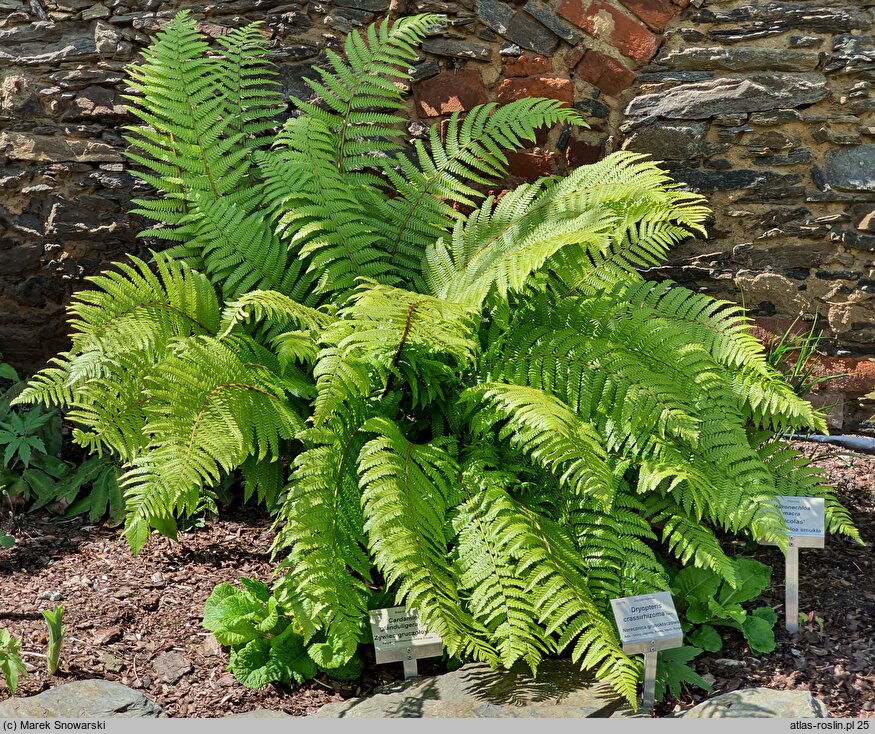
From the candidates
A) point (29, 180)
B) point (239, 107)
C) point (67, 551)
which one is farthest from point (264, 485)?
point (29, 180)

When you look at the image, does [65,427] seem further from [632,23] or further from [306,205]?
[632,23]

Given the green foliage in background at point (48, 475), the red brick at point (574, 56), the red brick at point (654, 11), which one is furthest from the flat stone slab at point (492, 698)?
the red brick at point (654, 11)

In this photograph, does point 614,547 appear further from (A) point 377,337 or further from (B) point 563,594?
(A) point 377,337

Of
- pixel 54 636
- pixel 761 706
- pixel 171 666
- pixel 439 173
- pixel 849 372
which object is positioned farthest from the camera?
pixel 849 372

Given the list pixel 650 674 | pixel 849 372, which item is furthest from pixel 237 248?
pixel 849 372

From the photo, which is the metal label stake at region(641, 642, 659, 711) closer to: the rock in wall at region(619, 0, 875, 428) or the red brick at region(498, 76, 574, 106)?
the rock in wall at region(619, 0, 875, 428)

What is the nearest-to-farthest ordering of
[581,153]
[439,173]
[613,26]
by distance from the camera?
[439,173] → [613,26] → [581,153]

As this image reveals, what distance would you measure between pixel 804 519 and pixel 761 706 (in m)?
0.57

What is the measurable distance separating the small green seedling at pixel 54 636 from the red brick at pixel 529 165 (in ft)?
6.92

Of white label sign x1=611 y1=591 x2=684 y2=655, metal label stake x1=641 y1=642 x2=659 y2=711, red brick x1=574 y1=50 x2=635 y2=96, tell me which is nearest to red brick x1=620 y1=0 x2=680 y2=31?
red brick x1=574 y1=50 x2=635 y2=96

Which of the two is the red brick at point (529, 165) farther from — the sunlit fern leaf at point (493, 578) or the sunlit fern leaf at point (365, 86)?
the sunlit fern leaf at point (493, 578)

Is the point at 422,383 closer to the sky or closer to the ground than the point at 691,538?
closer to the sky

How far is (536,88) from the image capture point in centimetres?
322

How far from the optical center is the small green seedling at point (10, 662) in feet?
6.88
